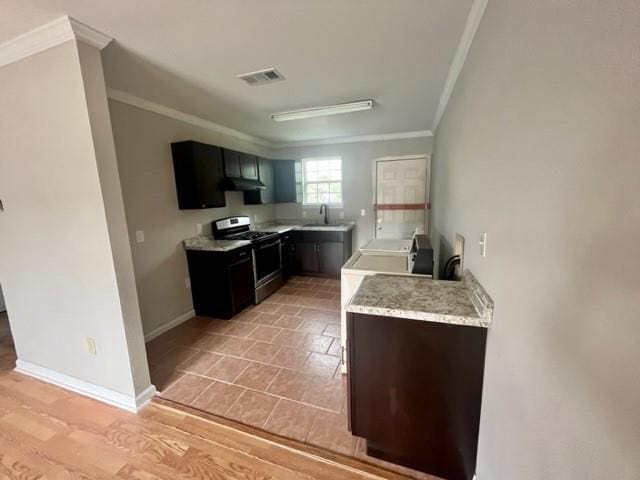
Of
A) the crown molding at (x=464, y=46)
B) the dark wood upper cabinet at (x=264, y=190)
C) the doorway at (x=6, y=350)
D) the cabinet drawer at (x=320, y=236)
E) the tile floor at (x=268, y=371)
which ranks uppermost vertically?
the crown molding at (x=464, y=46)

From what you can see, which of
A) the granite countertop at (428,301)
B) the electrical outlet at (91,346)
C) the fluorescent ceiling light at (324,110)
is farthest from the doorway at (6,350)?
the fluorescent ceiling light at (324,110)

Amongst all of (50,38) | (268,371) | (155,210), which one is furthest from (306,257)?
(50,38)

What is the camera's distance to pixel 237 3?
139 cm

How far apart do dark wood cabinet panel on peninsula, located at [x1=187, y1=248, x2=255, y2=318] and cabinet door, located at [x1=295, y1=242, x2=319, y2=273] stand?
1477mm

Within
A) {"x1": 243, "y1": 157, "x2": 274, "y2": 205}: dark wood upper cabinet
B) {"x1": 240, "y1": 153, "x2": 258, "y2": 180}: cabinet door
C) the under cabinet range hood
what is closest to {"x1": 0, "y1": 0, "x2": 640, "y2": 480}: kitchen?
the under cabinet range hood

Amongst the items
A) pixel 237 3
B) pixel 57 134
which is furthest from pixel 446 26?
pixel 57 134

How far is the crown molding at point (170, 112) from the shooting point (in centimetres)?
251

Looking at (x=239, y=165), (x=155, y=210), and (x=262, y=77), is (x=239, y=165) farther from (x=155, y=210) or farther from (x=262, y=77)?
(x=262, y=77)

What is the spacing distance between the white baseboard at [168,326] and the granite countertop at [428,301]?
2.57 metres

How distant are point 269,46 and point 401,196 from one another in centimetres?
349

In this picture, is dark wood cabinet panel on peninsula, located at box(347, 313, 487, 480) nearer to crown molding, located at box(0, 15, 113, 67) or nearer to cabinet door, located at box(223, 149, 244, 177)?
crown molding, located at box(0, 15, 113, 67)

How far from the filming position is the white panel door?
15.1ft

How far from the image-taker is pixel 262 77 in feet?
7.32

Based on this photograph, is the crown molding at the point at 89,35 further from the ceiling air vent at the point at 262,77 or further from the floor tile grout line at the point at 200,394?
the floor tile grout line at the point at 200,394
